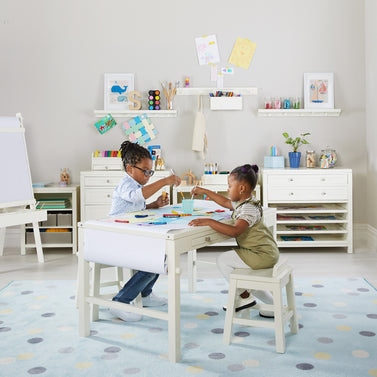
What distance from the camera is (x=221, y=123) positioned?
5023 mm

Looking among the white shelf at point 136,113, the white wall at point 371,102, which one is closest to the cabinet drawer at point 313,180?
the white wall at point 371,102

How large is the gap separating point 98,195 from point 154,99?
3.57 feet

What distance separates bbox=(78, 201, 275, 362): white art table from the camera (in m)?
2.20

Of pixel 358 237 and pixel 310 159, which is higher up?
pixel 310 159

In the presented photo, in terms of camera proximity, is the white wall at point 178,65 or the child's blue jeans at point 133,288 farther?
the white wall at point 178,65

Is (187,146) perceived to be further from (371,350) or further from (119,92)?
(371,350)

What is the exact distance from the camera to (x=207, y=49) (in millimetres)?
4965

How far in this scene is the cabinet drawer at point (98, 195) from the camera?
4621 millimetres

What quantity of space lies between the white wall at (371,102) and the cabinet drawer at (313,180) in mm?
435

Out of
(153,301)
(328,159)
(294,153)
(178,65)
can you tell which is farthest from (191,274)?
(178,65)

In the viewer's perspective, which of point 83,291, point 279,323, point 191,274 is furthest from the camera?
point 191,274

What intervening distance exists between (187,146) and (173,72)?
74 centimetres

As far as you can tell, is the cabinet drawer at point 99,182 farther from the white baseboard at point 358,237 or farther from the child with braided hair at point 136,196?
the child with braided hair at point 136,196

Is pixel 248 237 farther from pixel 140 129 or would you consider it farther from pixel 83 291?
pixel 140 129
